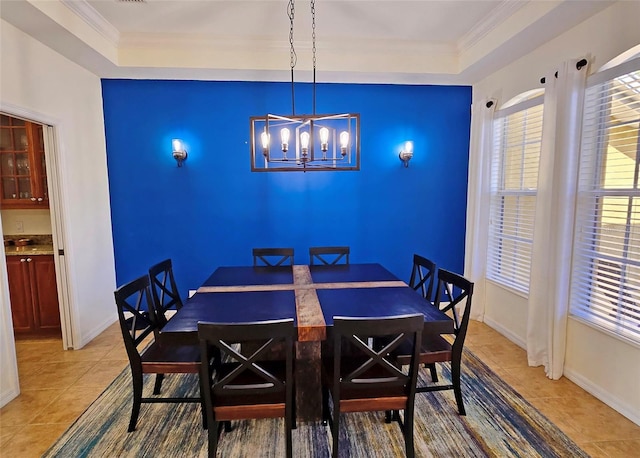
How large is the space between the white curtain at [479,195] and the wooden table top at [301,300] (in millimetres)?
1448

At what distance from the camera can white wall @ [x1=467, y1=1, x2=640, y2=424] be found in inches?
85.4

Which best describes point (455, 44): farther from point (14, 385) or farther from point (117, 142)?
point (14, 385)

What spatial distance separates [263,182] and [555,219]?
285cm

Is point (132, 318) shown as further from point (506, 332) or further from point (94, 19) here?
point (506, 332)

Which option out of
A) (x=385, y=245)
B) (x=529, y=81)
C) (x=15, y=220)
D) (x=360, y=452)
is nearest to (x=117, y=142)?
(x=15, y=220)

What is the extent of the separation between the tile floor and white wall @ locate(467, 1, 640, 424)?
0.11 m

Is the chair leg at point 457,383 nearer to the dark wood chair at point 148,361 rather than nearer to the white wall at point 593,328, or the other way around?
the white wall at point 593,328

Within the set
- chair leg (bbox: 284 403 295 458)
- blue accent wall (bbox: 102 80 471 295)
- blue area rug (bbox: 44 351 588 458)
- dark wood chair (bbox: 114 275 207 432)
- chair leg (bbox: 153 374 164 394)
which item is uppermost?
blue accent wall (bbox: 102 80 471 295)

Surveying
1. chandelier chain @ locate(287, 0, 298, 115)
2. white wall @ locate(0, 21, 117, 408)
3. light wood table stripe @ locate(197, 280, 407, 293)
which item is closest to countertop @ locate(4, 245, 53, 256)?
white wall @ locate(0, 21, 117, 408)

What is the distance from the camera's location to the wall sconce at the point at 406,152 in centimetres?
380

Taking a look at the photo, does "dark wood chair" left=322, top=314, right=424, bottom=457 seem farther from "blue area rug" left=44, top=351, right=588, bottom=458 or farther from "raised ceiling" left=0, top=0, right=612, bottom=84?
"raised ceiling" left=0, top=0, right=612, bottom=84

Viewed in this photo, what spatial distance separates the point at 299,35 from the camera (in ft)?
10.4

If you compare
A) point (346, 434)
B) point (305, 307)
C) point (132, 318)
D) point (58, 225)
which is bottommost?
point (346, 434)

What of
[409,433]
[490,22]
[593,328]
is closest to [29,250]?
[409,433]
